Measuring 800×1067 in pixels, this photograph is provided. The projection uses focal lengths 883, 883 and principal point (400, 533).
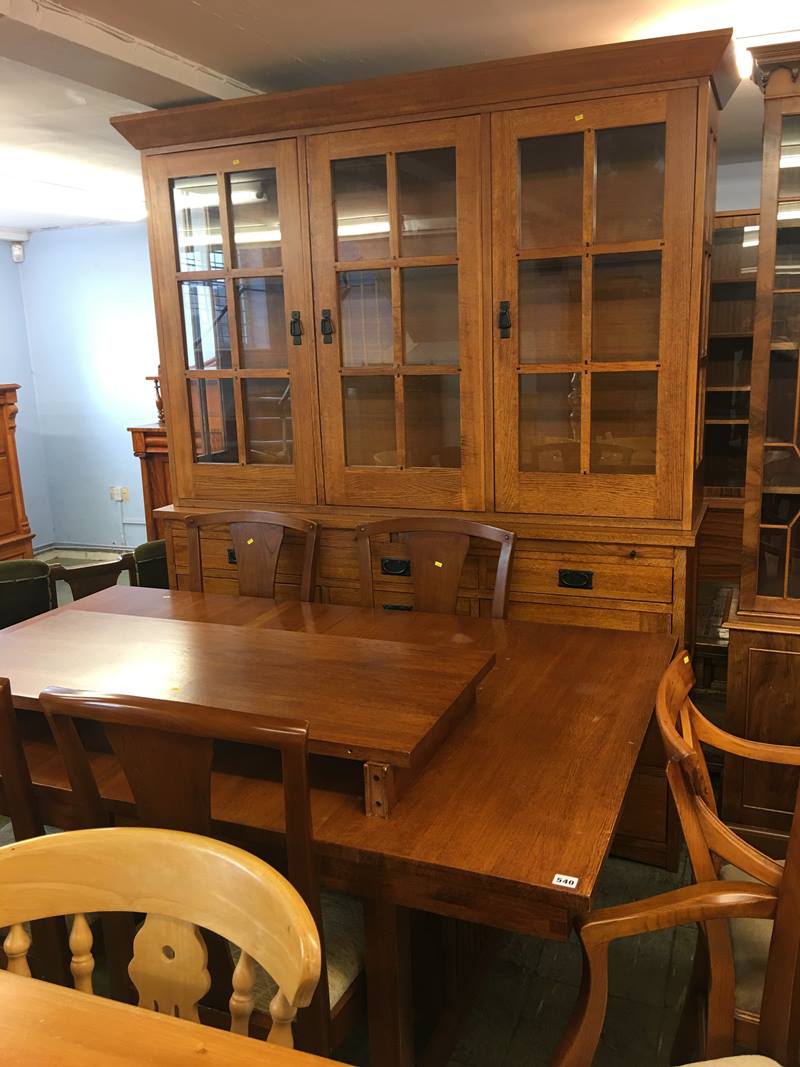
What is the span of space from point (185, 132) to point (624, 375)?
1.50 metres

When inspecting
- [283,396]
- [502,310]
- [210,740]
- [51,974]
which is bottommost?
[51,974]

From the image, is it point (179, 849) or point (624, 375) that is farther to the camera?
point (624, 375)

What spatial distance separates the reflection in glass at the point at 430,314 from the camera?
2.52 metres

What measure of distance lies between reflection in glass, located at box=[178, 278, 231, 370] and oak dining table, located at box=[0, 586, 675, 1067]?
1082 mm

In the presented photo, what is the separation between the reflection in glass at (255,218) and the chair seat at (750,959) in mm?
2130

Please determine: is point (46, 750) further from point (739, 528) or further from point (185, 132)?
point (739, 528)

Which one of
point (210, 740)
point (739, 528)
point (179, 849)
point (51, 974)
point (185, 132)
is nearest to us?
point (179, 849)

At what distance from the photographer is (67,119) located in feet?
10.9

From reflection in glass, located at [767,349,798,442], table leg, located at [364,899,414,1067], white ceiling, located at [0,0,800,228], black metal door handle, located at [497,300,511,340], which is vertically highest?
white ceiling, located at [0,0,800,228]

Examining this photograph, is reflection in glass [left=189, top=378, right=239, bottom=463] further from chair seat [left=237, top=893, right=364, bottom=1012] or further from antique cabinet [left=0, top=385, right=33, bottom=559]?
antique cabinet [left=0, top=385, right=33, bottom=559]

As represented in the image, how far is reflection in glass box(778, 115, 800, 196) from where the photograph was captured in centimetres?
204

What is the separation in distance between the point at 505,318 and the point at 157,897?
1.81 m

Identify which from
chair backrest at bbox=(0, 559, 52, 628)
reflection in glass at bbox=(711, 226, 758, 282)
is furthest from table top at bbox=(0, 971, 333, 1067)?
reflection in glass at bbox=(711, 226, 758, 282)

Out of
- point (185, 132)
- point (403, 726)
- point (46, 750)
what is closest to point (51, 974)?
point (46, 750)
